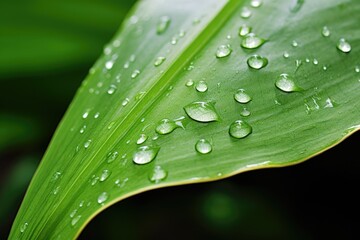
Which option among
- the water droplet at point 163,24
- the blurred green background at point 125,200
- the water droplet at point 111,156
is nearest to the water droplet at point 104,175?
the water droplet at point 111,156

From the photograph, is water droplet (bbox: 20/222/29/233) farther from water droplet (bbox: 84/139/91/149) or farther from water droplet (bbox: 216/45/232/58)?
water droplet (bbox: 216/45/232/58)

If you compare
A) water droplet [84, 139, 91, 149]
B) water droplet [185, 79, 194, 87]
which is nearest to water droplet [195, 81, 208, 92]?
water droplet [185, 79, 194, 87]

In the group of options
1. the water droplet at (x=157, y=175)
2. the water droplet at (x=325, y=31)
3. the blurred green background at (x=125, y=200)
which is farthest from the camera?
the blurred green background at (x=125, y=200)

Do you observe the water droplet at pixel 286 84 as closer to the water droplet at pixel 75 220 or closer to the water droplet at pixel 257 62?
the water droplet at pixel 257 62

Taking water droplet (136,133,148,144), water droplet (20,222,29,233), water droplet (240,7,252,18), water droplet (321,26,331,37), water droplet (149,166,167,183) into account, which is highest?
water droplet (240,7,252,18)

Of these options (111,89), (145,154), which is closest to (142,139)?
(145,154)

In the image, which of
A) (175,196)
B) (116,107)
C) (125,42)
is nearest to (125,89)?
(116,107)
